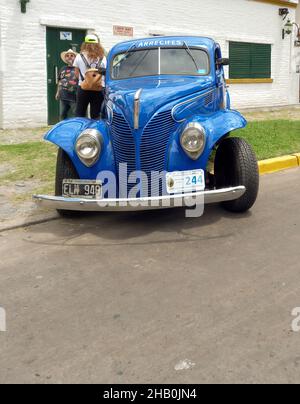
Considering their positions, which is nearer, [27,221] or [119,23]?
[27,221]

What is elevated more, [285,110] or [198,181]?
[285,110]

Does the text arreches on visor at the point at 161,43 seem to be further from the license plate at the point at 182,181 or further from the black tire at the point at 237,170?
the license plate at the point at 182,181

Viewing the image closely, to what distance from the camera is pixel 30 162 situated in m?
7.38

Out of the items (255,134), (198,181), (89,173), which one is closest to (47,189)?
(89,173)

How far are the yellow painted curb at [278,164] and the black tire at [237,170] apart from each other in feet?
6.97

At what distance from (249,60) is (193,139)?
12284 millimetres

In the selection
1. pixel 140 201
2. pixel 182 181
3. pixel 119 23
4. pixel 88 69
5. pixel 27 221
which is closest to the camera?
pixel 140 201

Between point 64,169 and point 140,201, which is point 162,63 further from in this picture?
point 140,201

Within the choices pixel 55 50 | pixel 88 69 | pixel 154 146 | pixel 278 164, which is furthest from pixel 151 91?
pixel 55 50

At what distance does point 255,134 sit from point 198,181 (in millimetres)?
5477

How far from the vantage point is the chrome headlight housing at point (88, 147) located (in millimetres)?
4633

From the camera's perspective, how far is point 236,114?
4996 millimetres

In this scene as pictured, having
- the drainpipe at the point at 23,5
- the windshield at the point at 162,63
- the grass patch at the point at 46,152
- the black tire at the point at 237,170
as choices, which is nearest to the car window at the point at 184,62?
the windshield at the point at 162,63
